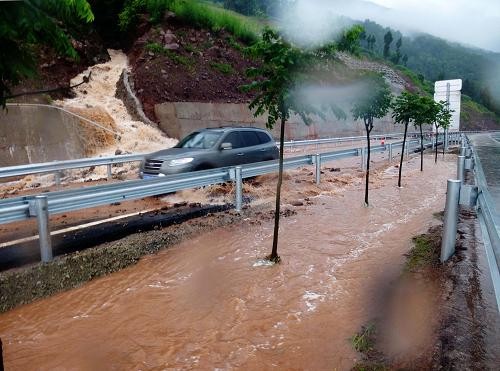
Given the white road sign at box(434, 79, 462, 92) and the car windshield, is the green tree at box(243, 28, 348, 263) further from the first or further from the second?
the white road sign at box(434, 79, 462, 92)

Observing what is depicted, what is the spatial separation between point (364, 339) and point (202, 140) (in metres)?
8.21

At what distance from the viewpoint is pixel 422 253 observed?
6742mm

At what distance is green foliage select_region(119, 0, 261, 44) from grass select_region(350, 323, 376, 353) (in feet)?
74.8

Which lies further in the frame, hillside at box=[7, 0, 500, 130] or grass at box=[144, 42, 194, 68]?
grass at box=[144, 42, 194, 68]

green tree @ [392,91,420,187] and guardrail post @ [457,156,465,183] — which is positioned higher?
green tree @ [392,91,420,187]

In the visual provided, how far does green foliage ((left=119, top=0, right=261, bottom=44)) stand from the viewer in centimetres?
2738

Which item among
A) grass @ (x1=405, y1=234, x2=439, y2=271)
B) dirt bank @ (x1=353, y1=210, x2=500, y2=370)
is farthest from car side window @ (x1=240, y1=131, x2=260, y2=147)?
dirt bank @ (x1=353, y1=210, x2=500, y2=370)

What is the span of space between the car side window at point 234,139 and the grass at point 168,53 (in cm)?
1652

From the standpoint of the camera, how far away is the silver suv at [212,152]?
10297mm

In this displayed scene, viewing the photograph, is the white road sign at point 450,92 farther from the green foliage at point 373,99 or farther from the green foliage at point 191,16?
the green foliage at point 373,99

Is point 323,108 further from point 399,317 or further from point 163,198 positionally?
point 163,198

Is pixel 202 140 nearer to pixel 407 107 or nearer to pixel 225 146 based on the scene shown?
pixel 225 146

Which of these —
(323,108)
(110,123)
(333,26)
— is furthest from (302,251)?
(110,123)

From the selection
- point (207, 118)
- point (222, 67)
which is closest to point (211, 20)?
point (222, 67)
